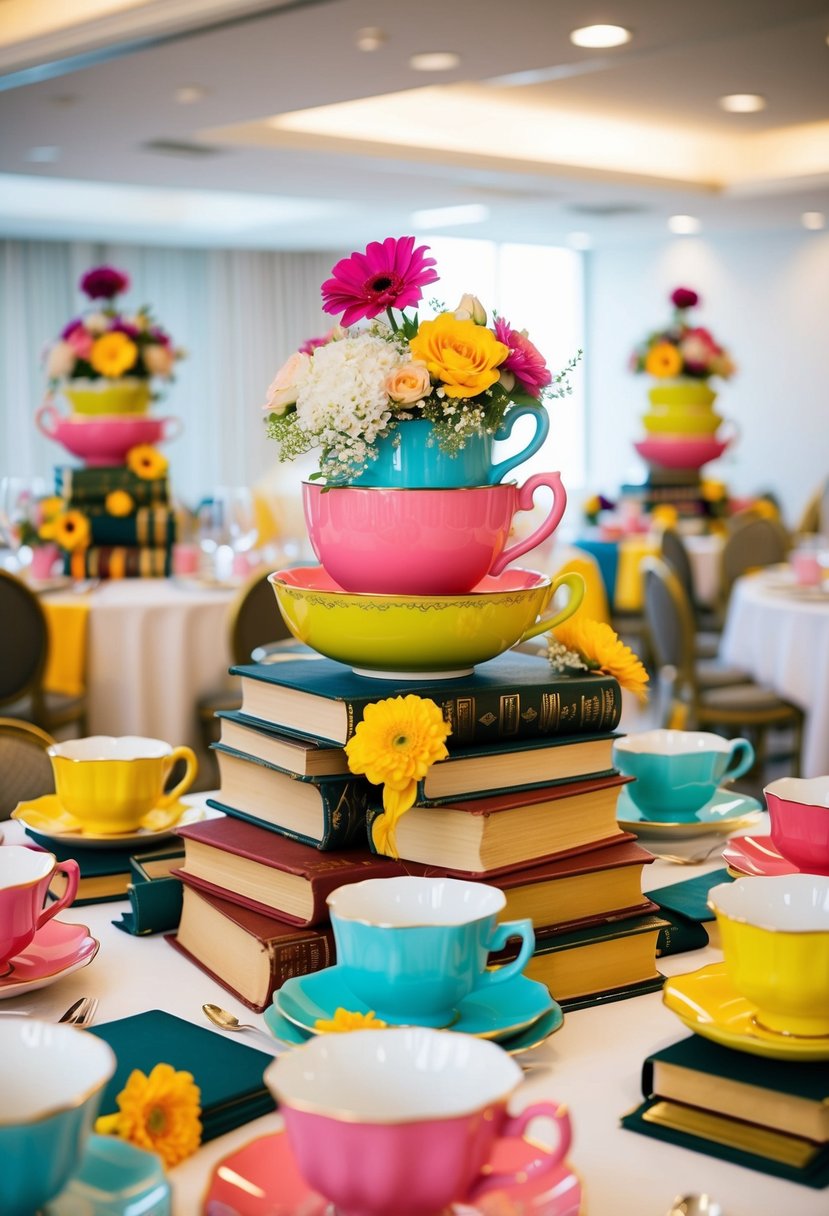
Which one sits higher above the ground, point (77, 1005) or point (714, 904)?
point (714, 904)

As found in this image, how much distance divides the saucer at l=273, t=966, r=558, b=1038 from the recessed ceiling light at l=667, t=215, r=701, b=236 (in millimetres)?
9191

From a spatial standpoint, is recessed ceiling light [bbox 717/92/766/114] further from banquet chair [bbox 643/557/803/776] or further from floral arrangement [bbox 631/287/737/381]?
banquet chair [bbox 643/557/803/776]

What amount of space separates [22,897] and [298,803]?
232mm

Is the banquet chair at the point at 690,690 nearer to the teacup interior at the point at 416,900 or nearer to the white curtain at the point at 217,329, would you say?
the teacup interior at the point at 416,900

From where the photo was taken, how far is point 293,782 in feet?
3.76

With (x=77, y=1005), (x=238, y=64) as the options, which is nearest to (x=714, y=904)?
(x=77, y=1005)

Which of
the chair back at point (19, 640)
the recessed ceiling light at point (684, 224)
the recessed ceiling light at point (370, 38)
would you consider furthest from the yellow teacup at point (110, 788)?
the recessed ceiling light at point (684, 224)

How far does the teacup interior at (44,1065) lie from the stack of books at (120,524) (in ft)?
11.8

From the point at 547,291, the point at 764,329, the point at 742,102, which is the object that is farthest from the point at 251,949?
the point at 547,291

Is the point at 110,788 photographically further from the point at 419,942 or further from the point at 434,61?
the point at 434,61

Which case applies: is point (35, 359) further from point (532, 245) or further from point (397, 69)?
point (397, 69)

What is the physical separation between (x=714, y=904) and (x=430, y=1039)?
0.92 ft

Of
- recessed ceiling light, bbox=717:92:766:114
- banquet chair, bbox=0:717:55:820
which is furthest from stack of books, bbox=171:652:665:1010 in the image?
recessed ceiling light, bbox=717:92:766:114

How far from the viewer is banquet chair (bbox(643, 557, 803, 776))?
169 inches
